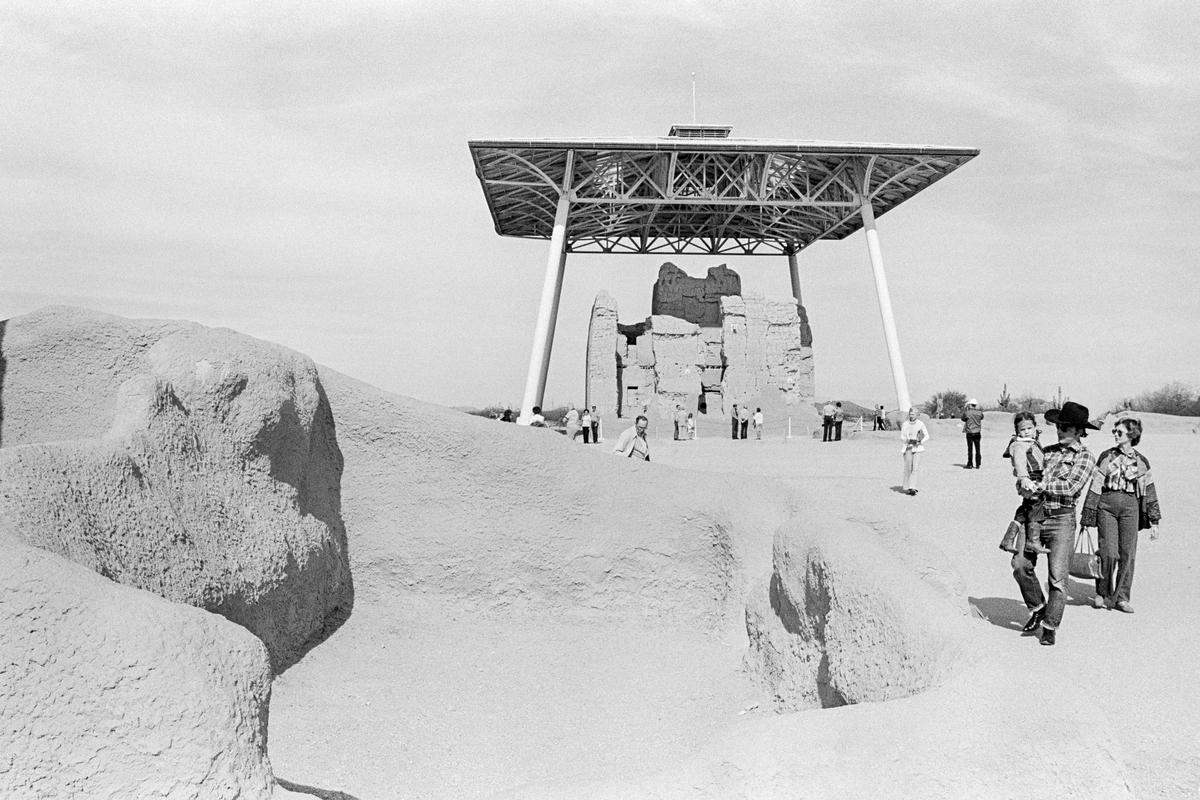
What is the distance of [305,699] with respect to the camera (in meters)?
5.89

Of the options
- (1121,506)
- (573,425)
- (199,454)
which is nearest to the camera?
(199,454)

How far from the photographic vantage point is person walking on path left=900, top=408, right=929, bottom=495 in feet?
44.6

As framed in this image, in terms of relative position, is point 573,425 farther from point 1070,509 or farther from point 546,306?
point 1070,509

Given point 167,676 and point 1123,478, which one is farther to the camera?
point 1123,478

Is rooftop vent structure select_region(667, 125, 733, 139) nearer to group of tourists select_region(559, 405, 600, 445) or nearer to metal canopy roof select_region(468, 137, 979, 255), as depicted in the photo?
metal canopy roof select_region(468, 137, 979, 255)

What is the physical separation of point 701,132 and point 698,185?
1.56 metres

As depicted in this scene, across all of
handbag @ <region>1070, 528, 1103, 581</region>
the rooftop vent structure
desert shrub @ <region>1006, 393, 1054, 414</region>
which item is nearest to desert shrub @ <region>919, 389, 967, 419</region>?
desert shrub @ <region>1006, 393, 1054, 414</region>

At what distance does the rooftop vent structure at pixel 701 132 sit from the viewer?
92.3 feet

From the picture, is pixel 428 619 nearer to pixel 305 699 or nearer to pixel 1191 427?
pixel 305 699

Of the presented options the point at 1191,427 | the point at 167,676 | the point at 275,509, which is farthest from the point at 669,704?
the point at 1191,427

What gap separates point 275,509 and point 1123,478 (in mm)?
6588

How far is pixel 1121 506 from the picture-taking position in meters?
7.78

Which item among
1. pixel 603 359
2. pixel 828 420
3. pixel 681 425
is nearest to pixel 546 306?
pixel 603 359

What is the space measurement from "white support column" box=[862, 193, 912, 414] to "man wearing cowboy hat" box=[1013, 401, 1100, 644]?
21533 millimetres
